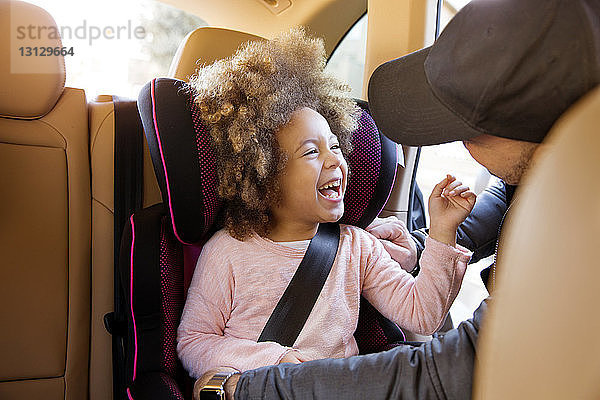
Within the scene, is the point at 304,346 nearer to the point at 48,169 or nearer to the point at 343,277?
the point at 343,277

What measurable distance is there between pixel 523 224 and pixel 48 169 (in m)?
1.45

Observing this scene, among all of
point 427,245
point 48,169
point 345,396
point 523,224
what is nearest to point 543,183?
point 523,224

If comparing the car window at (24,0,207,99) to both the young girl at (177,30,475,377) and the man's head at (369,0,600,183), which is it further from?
the man's head at (369,0,600,183)

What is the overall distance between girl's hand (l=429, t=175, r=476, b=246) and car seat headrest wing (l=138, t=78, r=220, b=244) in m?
0.53

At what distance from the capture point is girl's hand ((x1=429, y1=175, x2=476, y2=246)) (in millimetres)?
1422

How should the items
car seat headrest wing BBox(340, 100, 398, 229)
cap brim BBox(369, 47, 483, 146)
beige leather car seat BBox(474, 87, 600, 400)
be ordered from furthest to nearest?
car seat headrest wing BBox(340, 100, 398, 229) < cap brim BBox(369, 47, 483, 146) < beige leather car seat BBox(474, 87, 600, 400)

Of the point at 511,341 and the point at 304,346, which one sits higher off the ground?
the point at 511,341

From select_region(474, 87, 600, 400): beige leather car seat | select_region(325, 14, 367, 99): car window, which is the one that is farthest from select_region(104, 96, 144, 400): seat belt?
select_region(474, 87, 600, 400): beige leather car seat

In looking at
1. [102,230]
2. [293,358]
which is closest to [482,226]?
[293,358]

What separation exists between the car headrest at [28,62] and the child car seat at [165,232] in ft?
1.16

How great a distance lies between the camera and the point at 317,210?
1.52 m

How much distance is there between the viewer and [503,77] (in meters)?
0.92

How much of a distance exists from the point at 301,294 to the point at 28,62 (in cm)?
97

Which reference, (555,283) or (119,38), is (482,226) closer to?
(555,283)
